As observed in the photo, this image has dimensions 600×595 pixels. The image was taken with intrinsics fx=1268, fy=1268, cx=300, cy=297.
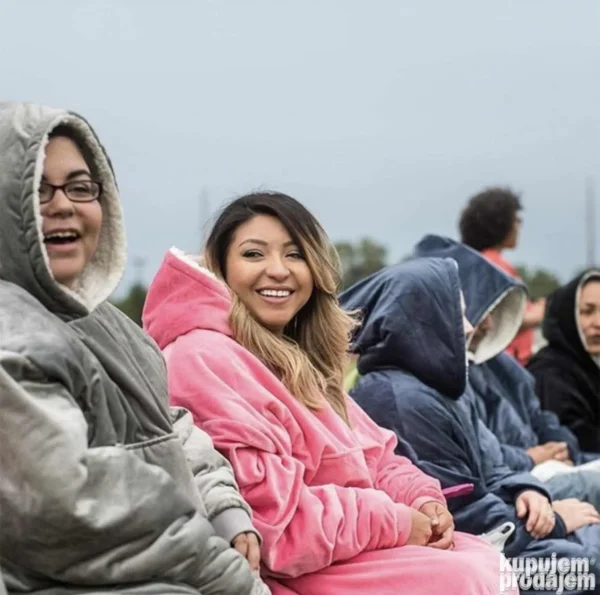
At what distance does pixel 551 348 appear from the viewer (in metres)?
6.76

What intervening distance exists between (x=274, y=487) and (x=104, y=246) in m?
0.79

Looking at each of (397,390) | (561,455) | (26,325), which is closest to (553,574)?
(397,390)

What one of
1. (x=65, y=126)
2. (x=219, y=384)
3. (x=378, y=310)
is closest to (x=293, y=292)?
(x=219, y=384)

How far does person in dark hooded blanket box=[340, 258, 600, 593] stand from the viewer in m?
4.24

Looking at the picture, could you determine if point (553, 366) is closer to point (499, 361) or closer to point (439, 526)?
point (499, 361)

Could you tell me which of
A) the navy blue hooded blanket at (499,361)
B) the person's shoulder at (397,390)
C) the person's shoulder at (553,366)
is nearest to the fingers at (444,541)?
the person's shoulder at (397,390)

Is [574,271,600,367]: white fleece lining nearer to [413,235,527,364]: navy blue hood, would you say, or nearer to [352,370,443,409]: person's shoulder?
[413,235,527,364]: navy blue hood

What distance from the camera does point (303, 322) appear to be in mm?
3828

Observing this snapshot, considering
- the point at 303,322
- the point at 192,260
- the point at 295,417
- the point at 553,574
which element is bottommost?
the point at 553,574

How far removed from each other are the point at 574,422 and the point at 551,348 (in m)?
0.49

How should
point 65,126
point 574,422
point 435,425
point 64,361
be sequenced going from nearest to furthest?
point 64,361 → point 65,126 → point 435,425 → point 574,422

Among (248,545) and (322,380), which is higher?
(322,380)

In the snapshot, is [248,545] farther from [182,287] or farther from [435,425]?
[435,425]

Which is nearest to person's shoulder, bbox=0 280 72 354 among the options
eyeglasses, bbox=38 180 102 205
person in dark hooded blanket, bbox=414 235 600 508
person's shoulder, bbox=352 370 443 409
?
eyeglasses, bbox=38 180 102 205
